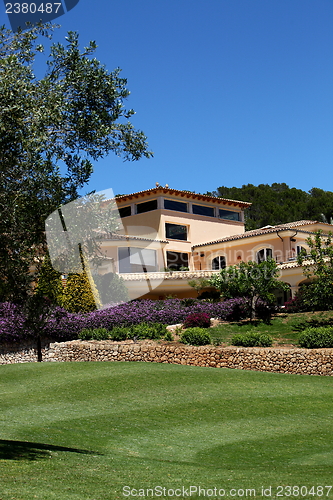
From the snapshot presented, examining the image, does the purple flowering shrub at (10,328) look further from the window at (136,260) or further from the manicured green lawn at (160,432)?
the window at (136,260)

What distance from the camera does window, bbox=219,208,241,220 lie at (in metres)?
48.1

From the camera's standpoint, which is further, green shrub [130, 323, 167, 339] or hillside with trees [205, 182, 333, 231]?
hillside with trees [205, 182, 333, 231]

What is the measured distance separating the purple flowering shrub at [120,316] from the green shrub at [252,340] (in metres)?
4.15

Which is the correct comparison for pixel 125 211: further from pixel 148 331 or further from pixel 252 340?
pixel 252 340

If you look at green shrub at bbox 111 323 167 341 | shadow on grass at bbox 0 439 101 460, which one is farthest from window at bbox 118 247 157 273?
shadow on grass at bbox 0 439 101 460

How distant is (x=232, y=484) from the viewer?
22.5 ft

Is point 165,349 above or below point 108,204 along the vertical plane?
below

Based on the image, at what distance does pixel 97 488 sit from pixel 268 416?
22.3 feet

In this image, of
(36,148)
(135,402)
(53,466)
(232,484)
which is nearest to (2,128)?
(36,148)

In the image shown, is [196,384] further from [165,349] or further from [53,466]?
[53,466]

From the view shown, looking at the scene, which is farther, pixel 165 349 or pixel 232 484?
pixel 165 349

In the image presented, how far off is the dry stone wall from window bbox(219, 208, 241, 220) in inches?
1051

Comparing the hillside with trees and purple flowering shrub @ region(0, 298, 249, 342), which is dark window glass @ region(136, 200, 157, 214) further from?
the hillside with trees

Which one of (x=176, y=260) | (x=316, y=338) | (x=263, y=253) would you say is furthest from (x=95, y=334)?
(x=176, y=260)
